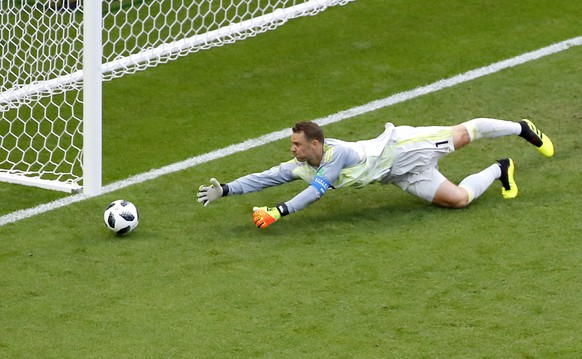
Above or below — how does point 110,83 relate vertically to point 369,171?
below

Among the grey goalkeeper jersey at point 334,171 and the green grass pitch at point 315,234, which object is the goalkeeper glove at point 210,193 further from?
the green grass pitch at point 315,234

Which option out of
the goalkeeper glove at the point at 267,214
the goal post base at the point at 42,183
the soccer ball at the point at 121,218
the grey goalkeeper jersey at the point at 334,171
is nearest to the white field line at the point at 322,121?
the goal post base at the point at 42,183

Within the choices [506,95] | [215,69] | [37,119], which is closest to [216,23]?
[215,69]

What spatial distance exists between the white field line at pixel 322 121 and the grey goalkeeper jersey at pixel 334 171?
4.08 ft

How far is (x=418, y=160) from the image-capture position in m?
8.05

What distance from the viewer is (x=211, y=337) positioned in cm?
656

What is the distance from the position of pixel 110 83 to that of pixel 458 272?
446 centimetres

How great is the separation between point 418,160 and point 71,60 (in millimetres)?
2964

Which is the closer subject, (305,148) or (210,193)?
(305,148)

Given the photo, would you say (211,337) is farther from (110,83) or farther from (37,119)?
(110,83)

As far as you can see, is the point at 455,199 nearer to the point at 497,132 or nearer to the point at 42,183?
the point at 497,132

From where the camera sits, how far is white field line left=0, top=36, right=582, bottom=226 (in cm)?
862

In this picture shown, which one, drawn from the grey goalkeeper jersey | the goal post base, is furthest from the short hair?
the goal post base

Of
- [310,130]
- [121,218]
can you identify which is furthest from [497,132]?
[121,218]
